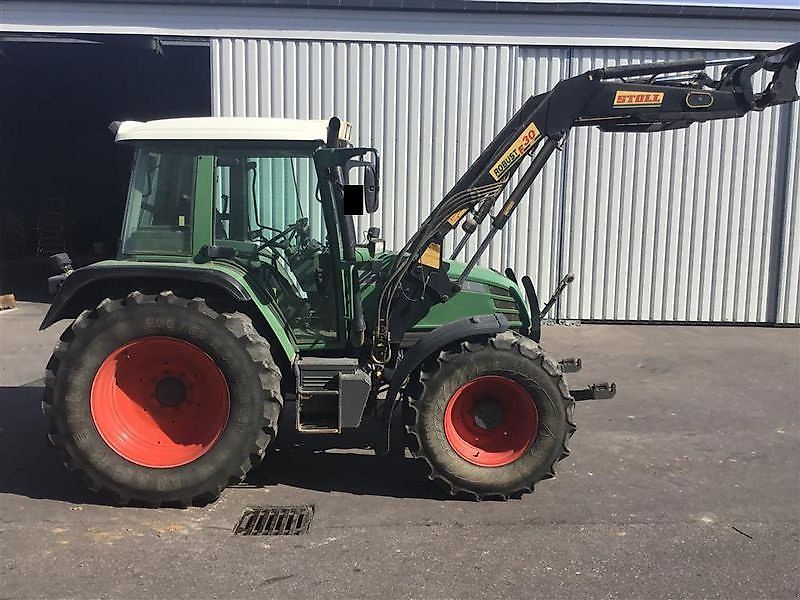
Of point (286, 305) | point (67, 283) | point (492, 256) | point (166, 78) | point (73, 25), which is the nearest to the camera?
point (67, 283)

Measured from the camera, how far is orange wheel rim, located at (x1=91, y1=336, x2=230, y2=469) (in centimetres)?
437

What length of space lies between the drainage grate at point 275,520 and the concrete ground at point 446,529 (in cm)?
8

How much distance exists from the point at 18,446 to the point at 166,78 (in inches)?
602

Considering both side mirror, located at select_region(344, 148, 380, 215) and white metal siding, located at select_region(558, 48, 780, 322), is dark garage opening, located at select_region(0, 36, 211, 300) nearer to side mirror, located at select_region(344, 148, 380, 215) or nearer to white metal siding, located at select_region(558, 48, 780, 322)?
white metal siding, located at select_region(558, 48, 780, 322)

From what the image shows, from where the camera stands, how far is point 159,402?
4.58 m

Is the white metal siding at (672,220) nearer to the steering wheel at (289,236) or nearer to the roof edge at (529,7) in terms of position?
the roof edge at (529,7)

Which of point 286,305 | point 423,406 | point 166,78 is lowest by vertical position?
point 423,406

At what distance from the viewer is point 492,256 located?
10.6 meters

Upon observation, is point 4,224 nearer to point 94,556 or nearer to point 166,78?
point 166,78

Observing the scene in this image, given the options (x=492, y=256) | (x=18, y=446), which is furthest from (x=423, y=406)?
(x=492, y=256)

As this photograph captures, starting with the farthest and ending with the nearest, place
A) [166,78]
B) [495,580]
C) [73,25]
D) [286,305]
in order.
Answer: [166,78] < [73,25] < [286,305] < [495,580]

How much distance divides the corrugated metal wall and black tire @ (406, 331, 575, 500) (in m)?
5.94

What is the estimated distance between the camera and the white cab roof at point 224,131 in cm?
439

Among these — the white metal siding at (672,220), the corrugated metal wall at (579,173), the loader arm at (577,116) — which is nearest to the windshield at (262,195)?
the loader arm at (577,116)
